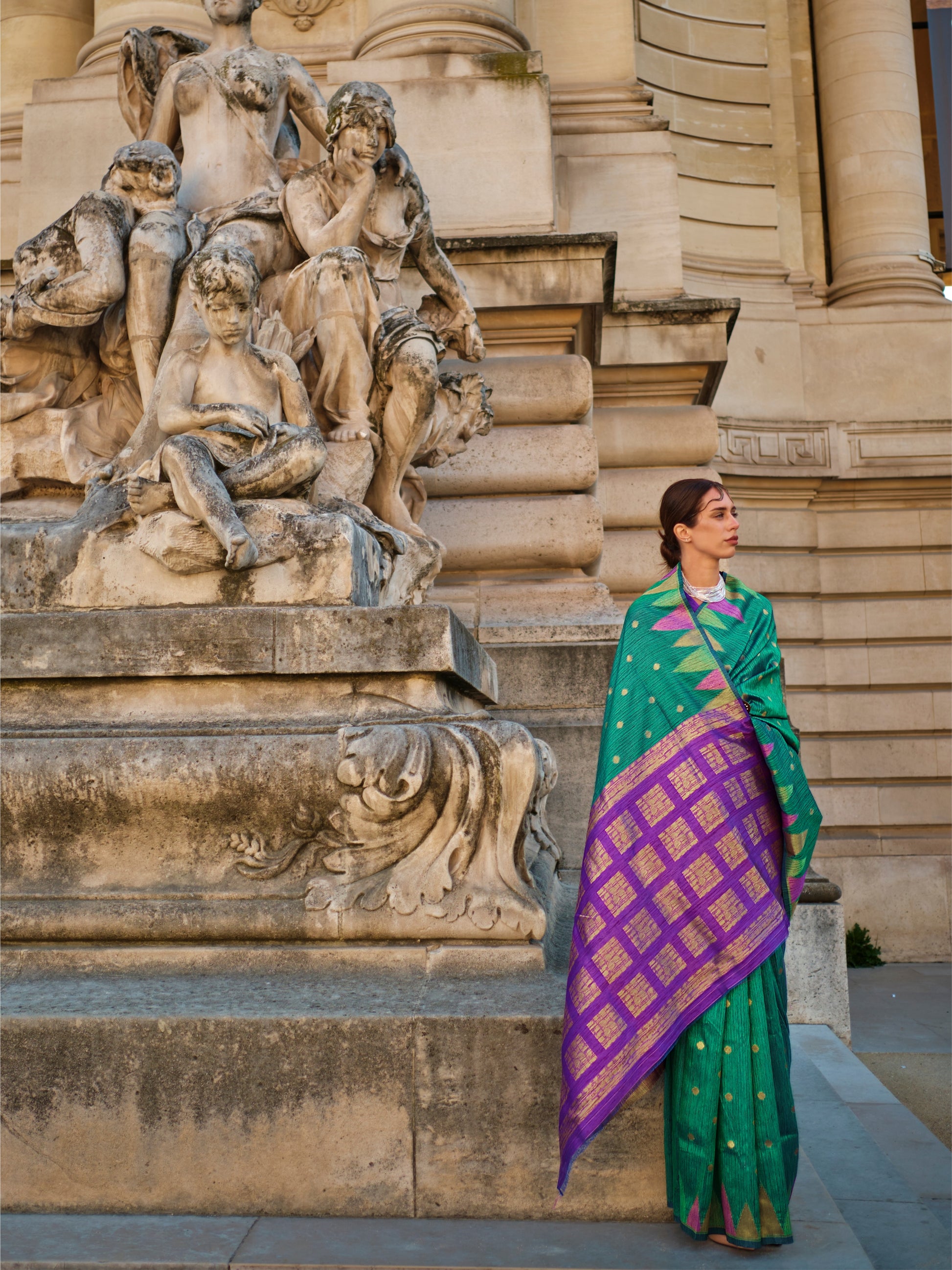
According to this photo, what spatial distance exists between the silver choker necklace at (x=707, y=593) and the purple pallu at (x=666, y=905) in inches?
11.6

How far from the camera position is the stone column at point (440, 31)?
304 inches

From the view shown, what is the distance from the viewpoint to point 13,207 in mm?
9188

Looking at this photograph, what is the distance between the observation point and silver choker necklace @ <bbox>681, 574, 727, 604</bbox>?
2.96 metres

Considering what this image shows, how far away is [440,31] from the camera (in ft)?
25.5

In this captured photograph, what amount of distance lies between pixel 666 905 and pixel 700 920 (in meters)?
0.08

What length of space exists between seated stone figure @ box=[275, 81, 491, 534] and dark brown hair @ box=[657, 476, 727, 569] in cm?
230

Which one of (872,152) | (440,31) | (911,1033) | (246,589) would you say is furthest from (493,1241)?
(872,152)

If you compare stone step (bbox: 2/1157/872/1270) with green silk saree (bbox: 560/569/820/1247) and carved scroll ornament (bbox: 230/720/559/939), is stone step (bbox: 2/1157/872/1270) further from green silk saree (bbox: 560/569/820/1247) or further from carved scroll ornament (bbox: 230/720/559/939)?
carved scroll ornament (bbox: 230/720/559/939)

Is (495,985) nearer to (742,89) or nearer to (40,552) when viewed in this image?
(40,552)

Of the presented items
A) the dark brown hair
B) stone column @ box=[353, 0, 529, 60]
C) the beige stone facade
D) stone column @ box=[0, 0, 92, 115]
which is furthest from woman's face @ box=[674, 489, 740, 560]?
stone column @ box=[0, 0, 92, 115]

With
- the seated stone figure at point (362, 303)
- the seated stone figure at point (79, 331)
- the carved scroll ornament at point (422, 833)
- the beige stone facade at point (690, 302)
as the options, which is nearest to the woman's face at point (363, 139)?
the seated stone figure at point (362, 303)

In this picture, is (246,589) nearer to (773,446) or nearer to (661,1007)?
(661,1007)

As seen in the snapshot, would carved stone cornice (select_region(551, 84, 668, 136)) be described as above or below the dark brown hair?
above

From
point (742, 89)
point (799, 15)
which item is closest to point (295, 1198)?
point (742, 89)
